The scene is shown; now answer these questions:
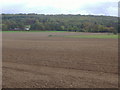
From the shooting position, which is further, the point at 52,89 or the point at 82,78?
the point at 82,78

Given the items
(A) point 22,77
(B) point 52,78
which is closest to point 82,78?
(B) point 52,78

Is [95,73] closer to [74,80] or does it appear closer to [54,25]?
[74,80]

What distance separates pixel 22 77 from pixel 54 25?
101370mm

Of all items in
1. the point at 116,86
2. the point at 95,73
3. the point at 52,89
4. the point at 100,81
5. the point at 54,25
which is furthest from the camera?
the point at 54,25

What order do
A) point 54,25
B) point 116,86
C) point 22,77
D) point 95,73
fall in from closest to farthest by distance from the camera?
1. point 116,86
2. point 22,77
3. point 95,73
4. point 54,25

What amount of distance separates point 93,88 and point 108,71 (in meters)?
3.76

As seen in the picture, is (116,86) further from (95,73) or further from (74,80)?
(95,73)

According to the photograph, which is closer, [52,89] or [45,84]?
[52,89]

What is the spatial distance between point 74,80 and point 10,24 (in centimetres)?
10723

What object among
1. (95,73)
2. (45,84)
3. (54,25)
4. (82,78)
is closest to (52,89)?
(45,84)

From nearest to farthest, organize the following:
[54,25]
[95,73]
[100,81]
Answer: [100,81] → [95,73] → [54,25]

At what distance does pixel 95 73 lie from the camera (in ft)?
36.5

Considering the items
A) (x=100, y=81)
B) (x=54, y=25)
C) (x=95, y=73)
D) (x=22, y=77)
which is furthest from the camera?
(x=54, y=25)

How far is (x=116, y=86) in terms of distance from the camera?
→ 27.8 ft
